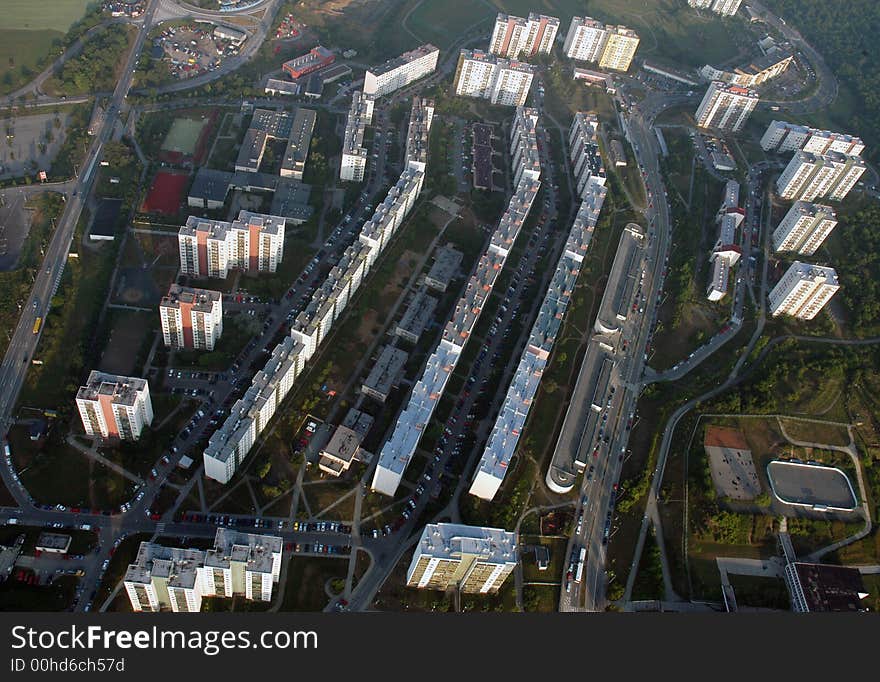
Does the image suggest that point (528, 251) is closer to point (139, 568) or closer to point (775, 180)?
point (775, 180)

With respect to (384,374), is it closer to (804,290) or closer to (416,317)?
(416,317)

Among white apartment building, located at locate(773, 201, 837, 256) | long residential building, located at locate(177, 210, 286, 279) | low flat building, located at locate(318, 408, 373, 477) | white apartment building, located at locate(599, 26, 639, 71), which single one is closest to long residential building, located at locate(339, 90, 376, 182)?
long residential building, located at locate(177, 210, 286, 279)

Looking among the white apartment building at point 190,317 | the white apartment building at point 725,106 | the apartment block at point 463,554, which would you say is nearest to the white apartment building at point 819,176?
the white apartment building at point 725,106

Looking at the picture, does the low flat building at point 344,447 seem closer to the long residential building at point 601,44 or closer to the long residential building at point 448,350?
the long residential building at point 448,350

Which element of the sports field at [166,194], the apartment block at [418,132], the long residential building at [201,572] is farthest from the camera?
the apartment block at [418,132]

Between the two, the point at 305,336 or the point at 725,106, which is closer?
the point at 305,336

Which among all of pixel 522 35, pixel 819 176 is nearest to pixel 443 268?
pixel 819 176
